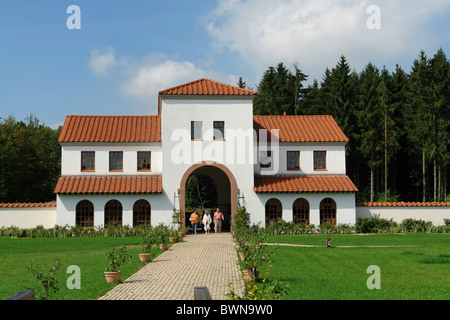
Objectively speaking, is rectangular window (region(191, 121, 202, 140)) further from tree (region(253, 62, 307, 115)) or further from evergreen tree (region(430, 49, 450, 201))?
tree (region(253, 62, 307, 115))

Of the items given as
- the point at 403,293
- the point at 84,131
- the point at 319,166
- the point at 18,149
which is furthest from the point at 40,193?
the point at 403,293

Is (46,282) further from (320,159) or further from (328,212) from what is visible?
(320,159)

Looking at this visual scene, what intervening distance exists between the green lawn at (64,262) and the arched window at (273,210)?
10.1 metres

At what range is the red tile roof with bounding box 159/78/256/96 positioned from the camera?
32781mm

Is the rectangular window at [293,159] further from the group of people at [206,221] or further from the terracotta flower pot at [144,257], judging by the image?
the terracotta flower pot at [144,257]

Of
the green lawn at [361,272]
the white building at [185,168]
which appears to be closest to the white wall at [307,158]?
the white building at [185,168]

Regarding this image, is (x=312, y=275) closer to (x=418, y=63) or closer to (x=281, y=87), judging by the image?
(x=418, y=63)

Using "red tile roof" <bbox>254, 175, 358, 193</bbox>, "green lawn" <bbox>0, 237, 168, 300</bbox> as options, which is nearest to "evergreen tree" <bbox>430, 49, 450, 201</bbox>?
"red tile roof" <bbox>254, 175, 358, 193</bbox>

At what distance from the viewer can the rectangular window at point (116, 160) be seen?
33938 millimetres

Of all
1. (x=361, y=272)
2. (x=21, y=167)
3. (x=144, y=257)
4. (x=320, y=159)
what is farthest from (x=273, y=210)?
(x=21, y=167)

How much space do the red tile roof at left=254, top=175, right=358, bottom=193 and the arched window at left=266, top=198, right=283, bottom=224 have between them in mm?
1083

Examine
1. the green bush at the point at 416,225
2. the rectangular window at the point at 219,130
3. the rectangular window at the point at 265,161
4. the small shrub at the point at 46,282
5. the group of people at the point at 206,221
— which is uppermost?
the rectangular window at the point at 219,130

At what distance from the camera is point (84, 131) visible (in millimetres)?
34375

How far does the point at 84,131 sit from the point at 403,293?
1086 inches
